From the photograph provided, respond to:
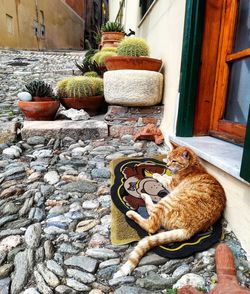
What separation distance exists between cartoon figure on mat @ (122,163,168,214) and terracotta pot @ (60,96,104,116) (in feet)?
5.19

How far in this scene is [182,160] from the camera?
1543mm

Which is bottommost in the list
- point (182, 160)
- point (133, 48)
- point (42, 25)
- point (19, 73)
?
point (182, 160)

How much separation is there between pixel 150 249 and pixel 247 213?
1.66 feet

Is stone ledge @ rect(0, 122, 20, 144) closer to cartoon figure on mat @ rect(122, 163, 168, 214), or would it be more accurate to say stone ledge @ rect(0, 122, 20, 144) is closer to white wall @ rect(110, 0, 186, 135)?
cartoon figure on mat @ rect(122, 163, 168, 214)

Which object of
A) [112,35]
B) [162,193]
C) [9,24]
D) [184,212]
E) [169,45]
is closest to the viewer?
[184,212]

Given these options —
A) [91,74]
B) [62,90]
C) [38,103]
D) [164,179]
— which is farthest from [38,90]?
[164,179]

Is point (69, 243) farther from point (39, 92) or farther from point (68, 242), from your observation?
point (39, 92)

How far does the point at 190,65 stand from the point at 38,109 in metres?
1.88

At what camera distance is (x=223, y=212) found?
1385 millimetres

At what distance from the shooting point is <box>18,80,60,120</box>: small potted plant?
2.90m

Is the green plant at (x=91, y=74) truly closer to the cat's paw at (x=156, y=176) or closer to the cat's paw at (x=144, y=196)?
the cat's paw at (x=156, y=176)

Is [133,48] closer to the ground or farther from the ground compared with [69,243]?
farther from the ground

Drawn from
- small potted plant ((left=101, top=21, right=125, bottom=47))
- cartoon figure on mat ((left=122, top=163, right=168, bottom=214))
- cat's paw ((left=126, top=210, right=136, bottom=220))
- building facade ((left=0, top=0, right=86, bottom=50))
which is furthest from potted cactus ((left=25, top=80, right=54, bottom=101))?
building facade ((left=0, top=0, right=86, bottom=50))

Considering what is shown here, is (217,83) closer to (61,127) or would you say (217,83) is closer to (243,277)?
(243,277)
